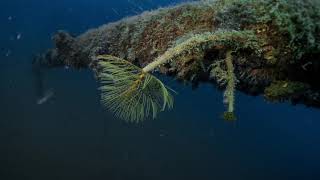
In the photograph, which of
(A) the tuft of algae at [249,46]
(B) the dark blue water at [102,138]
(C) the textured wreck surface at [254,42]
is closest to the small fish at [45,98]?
(B) the dark blue water at [102,138]

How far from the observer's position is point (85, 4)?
61.2 ft

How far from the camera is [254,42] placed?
2697mm

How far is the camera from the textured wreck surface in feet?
8.11

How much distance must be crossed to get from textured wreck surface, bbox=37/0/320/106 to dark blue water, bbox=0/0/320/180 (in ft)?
13.8

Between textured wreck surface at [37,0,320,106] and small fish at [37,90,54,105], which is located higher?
textured wreck surface at [37,0,320,106]

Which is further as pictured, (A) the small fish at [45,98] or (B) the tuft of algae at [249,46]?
(A) the small fish at [45,98]

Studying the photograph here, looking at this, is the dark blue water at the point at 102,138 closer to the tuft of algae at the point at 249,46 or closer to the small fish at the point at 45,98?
the small fish at the point at 45,98

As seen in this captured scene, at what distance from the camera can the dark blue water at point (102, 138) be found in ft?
27.7

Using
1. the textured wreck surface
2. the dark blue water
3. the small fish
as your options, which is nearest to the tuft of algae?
the textured wreck surface

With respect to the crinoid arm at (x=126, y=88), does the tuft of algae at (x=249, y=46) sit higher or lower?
higher

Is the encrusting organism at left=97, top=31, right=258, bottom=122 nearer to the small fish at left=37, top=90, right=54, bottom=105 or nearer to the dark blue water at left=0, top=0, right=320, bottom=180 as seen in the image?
the dark blue water at left=0, top=0, right=320, bottom=180

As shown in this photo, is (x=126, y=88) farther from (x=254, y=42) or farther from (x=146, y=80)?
(x=254, y=42)

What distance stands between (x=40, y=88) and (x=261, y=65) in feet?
29.2

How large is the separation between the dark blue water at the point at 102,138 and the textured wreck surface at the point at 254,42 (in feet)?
13.8
